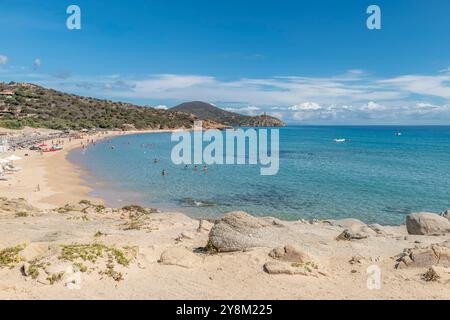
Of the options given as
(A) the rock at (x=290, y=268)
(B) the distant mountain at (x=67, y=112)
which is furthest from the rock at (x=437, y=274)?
(B) the distant mountain at (x=67, y=112)

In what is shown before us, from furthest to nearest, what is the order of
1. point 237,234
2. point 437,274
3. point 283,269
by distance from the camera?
point 237,234, point 283,269, point 437,274

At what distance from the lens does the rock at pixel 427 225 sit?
73.4ft

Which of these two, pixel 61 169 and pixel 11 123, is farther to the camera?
pixel 11 123

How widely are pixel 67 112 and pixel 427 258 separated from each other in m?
149

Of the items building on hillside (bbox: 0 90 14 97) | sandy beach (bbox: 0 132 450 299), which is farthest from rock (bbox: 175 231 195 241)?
building on hillside (bbox: 0 90 14 97)

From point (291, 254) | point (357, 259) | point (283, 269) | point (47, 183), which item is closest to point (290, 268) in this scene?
point (283, 269)

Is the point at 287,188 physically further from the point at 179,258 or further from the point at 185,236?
the point at 179,258

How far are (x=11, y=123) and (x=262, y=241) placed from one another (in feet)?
344

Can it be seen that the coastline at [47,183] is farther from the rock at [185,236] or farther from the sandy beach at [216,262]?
the rock at [185,236]

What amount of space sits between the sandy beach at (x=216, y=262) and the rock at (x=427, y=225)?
1.70 m

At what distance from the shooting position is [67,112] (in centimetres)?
14662
